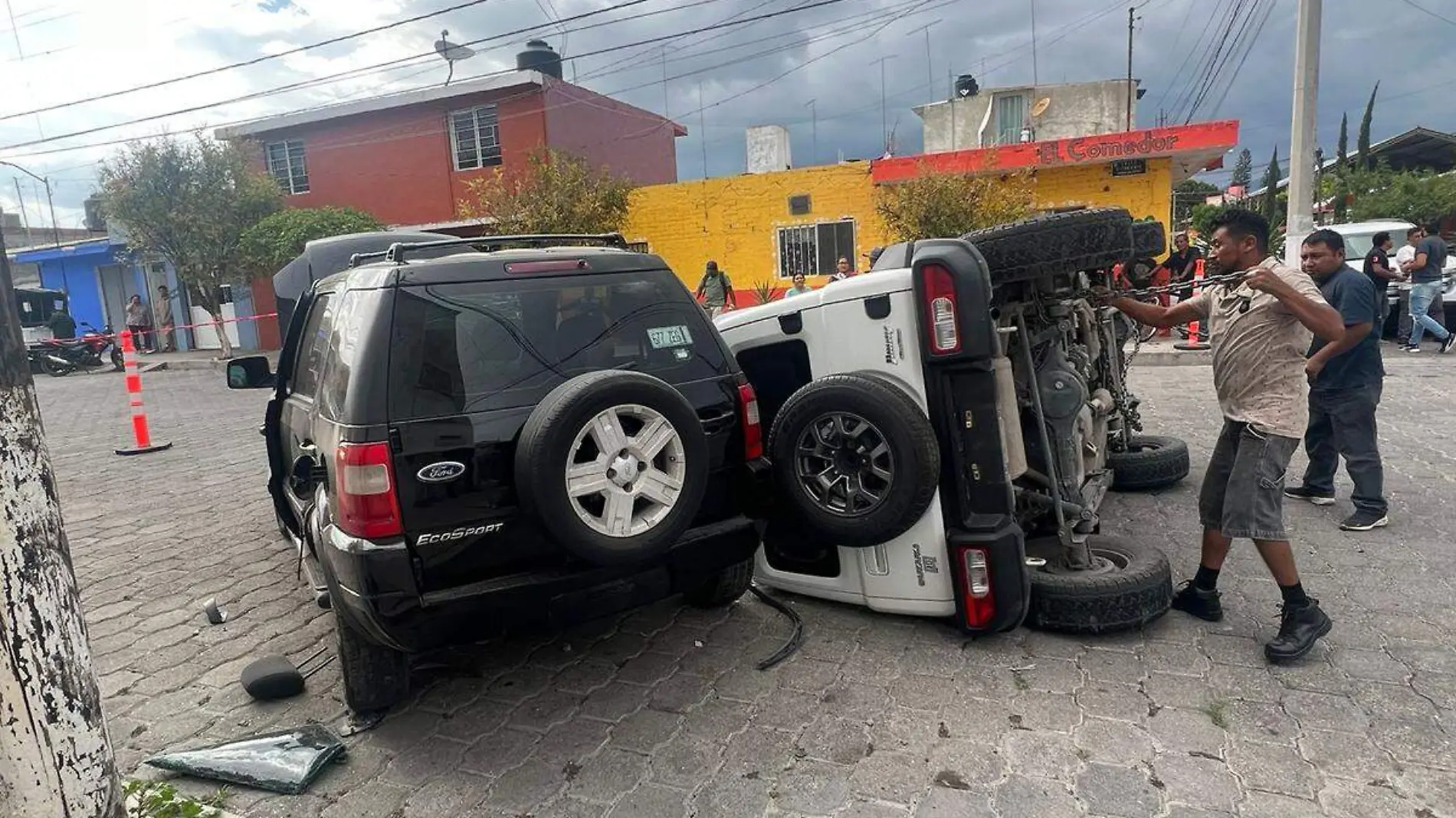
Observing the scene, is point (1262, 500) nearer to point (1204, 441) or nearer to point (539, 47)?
point (1204, 441)

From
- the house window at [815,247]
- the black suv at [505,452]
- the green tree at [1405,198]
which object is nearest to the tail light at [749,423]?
the black suv at [505,452]

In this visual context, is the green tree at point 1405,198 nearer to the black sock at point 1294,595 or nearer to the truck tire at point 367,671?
the black sock at point 1294,595

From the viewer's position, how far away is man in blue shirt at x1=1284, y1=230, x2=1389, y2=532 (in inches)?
186

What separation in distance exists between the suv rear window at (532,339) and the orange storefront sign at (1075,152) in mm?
15051

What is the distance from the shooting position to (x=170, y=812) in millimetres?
2635

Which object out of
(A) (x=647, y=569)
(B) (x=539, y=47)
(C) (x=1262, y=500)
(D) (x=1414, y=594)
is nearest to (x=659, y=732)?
(A) (x=647, y=569)

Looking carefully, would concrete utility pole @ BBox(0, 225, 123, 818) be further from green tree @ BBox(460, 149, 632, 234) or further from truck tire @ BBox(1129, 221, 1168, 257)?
green tree @ BBox(460, 149, 632, 234)

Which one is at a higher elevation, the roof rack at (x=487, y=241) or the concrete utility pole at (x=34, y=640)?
the roof rack at (x=487, y=241)

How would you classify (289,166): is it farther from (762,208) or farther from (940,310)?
(940,310)

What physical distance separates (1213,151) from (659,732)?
56.3 feet

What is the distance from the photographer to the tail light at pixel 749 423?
350 centimetres

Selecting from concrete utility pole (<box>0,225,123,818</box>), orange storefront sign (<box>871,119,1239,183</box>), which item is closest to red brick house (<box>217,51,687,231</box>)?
orange storefront sign (<box>871,119,1239,183</box>)

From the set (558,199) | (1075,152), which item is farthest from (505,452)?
(1075,152)

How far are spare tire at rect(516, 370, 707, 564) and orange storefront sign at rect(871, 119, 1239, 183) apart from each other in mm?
15566
